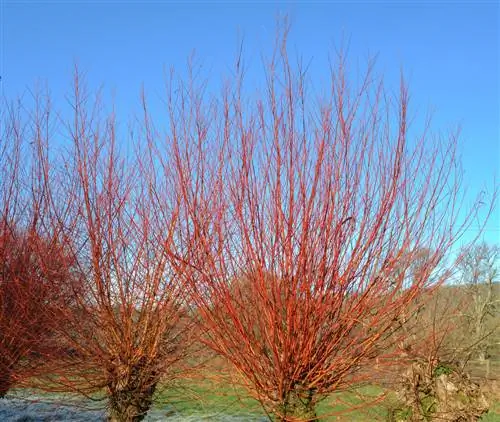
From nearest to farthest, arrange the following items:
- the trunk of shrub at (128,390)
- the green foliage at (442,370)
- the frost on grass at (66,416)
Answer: the green foliage at (442,370), the trunk of shrub at (128,390), the frost on grass at (66,416)

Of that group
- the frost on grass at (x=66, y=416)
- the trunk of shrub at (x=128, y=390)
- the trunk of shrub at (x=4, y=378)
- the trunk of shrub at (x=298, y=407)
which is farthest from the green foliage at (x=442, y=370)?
the frost on grass at (x=66, y=416)

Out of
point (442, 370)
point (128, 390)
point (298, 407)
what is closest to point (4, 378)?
point (128, 390)

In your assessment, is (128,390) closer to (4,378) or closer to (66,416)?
(4,378)

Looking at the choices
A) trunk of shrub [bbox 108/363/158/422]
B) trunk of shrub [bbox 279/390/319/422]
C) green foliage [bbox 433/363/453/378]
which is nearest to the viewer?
trunk of shrub [bbox 279/390/319/422]

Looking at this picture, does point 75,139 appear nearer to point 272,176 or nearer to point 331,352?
point 272,176

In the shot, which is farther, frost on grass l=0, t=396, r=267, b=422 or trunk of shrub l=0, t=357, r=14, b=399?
frost on grass l=0, t=396, r=267, b=422

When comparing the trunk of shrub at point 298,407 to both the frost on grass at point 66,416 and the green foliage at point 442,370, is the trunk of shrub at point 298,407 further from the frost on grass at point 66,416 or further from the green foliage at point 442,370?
the frost on grass at point 66,416

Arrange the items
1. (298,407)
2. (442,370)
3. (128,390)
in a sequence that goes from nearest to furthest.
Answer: (298,407) → (442,370) → (128,390)

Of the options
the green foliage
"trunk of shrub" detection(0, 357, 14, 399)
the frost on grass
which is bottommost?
the frost on grass

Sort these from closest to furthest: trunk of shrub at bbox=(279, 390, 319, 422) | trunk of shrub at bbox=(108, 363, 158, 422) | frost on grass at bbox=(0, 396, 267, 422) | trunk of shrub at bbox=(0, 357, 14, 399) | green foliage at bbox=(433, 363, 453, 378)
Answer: trunk of shrub at bbox=(279, 390, 319, 422) < green foliage at bbox=(433, 363, 453, 378) < trunk of shrub at bbox=(108, 363, 158, 422) < trunk of shrub at bbox=(0, 357, 14, 399) < frost on grass at bbox=(0, 396, 267, 422)

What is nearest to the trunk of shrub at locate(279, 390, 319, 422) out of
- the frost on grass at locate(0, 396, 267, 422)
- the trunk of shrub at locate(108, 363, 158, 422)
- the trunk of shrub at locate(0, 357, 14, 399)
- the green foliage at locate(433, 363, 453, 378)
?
the green foliage at locate(433, 363, 453, 378)

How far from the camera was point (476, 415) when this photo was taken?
384 centimetres

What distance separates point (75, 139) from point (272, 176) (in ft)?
7.56

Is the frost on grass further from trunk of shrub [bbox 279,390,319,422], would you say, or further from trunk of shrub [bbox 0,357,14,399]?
A: trunk of shrub [bbox 279,390,319,422]
